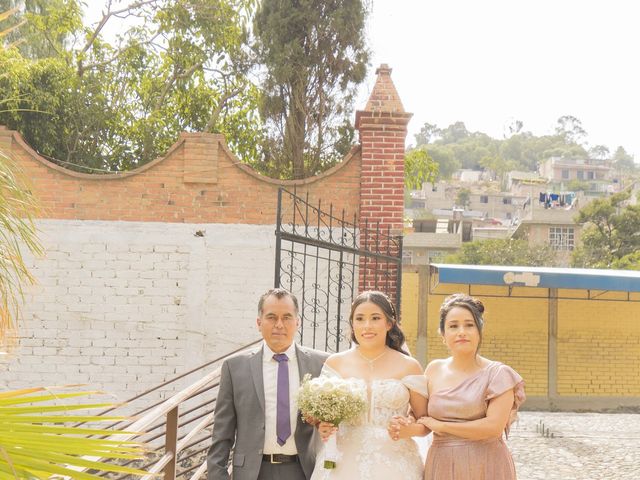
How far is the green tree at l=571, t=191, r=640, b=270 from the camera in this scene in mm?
35719

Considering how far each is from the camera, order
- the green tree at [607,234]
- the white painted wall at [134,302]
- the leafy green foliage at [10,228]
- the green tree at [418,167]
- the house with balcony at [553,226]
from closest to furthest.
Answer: the leafy green foliage at [10,228] → the white painted wall at [134,302] → the green tree at [418,167] → the green tree at [607,234] → the house with balcony at [553,226]

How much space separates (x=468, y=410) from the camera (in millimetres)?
Answer: 3539

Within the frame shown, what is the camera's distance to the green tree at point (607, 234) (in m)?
35.7

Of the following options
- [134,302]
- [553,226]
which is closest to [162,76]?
[134,302]

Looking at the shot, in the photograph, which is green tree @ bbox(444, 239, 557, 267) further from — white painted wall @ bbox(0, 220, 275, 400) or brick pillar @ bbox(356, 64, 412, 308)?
white painted wall @ bbox(0, 220, 275, 400)

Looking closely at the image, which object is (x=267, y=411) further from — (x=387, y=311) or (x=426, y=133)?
(x=426, y=133)

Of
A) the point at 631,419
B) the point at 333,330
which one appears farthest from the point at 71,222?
the point at 631,419

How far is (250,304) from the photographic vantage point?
30.0 feet

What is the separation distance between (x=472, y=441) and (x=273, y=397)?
89 centimetres

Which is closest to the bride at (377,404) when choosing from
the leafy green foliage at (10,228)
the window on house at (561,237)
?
the leafy green foliage at (10,228)

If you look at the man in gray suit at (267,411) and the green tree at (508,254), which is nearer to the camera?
the man in gray suit at (267,411)

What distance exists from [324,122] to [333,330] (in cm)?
339

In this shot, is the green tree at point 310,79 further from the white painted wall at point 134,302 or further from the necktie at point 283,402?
the necktie at point 283,402

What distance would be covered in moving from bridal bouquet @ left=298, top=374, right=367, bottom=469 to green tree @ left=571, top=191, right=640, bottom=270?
33261 mm
